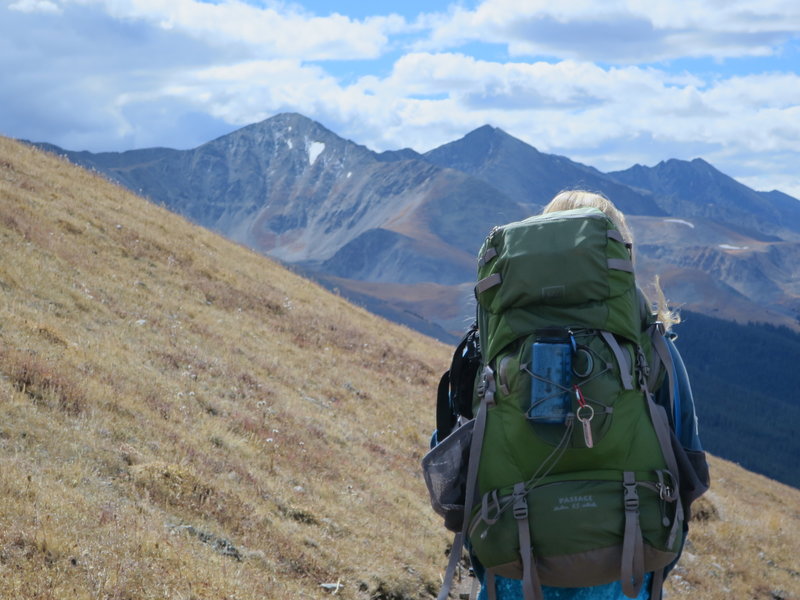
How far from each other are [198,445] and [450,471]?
621 cm

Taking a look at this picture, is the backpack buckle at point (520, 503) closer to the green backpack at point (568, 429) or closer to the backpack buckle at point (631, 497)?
the green backpack at point (568, 429)

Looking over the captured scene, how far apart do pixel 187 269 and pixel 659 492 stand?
66.1 ft

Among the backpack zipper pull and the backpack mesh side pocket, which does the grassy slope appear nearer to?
the backpack mesh side pocket

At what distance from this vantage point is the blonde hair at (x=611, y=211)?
430 centimetres

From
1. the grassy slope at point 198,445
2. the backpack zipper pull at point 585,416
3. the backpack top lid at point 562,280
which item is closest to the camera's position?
the backpack zipper pull at point 585,416

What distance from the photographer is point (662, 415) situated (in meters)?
4.02

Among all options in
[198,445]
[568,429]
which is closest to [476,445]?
[568,429]

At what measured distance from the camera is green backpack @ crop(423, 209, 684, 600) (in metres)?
3.90

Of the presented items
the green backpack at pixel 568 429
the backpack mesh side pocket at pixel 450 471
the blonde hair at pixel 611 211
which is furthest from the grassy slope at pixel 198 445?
the blonde hair at pixel 611 211

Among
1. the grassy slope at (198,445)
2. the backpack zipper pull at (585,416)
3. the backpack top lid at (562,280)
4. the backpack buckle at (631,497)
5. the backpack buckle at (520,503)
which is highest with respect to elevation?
the backpack top lid at (562,280)

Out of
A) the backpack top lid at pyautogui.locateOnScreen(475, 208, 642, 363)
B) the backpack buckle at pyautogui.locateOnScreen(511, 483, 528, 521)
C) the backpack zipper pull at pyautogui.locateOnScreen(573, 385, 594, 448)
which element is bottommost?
the backpack buckle at pyautogui.locateOnScreen(511, 483, 528, 521)

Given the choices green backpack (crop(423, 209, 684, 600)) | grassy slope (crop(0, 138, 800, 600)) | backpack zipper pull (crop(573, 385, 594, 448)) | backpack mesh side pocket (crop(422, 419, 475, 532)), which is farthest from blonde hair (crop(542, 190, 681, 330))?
grassy slope (crop(0, 138, 800, 600))

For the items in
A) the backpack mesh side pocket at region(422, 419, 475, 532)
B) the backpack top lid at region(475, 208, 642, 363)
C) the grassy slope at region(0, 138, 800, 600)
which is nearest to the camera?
the backpack top lid at region(475, 208, 642, 363)

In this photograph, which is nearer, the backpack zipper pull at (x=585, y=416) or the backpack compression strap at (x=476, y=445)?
the backpack zipper pull at (x=585, y=416)
